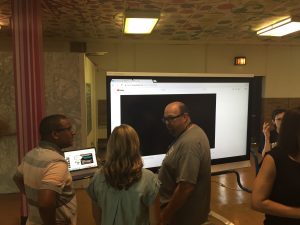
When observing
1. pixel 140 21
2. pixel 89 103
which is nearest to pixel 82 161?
pixel 89 103

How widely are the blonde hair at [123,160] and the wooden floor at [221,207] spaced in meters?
1.85

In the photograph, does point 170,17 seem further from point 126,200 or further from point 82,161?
point 126,200

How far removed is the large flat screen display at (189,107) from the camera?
2.23 metres

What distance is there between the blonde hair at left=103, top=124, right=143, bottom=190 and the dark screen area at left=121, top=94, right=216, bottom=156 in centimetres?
61

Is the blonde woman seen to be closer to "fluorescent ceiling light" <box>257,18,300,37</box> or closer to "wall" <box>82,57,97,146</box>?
"wall" <box>82,57,97,146</box>

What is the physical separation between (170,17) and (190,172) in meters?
3.50

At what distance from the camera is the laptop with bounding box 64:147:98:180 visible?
102 inches

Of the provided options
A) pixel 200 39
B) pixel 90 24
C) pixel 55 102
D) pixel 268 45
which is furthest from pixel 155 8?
pixel 268 45

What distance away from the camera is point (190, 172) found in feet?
6.16

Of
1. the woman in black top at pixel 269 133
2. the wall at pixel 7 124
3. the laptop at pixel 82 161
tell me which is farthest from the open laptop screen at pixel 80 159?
the wall at pixel 7 124

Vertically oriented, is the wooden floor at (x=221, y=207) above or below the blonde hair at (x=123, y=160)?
below

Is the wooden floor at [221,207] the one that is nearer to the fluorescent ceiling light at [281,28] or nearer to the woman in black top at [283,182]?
the woman in black top at [283,182]

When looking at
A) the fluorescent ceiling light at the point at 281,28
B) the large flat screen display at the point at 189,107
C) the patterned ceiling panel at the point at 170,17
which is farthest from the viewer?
the fluorescent ceiling light at the point at 281,28

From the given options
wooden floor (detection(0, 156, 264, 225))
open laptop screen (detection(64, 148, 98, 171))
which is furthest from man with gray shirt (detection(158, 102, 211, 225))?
wooden floor (detection(0, 156, 264, 225))
